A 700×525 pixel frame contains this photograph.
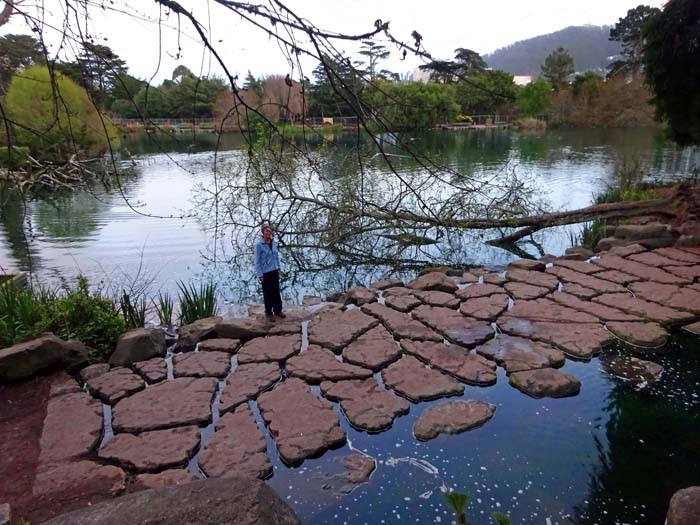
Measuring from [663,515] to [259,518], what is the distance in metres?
2.07

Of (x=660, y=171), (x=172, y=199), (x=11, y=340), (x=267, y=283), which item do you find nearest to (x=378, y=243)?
(x=267, y=283)

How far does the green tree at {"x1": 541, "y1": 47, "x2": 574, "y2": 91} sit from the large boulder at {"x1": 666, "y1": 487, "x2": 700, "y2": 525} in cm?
5327

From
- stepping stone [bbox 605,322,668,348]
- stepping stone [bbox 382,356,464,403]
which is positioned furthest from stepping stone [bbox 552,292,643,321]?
stepping stone [bbox 382,356,464,403]

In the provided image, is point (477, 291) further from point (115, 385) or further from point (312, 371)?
point (115, 385)

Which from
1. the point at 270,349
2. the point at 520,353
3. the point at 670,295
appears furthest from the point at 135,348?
the point at 670,295

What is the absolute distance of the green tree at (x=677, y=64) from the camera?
8156 millimetres

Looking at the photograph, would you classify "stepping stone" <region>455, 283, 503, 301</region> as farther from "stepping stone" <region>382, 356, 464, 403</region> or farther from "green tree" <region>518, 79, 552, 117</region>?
"green tree" <region>518, 79, 552, 117</region>

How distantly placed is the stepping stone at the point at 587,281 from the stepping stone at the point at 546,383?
7.21 ft

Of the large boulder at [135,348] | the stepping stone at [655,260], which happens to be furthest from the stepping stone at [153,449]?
the stepping stone at [655,260]

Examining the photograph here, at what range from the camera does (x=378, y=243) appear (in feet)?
30.3

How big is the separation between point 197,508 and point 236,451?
119 centimetres

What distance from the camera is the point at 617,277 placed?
586cm

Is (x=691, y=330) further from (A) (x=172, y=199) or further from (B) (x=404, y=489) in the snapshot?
(A) (x=172, y=199)

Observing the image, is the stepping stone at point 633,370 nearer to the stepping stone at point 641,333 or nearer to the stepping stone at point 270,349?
the stepping stone at point 641,333
